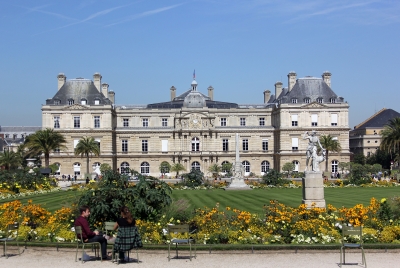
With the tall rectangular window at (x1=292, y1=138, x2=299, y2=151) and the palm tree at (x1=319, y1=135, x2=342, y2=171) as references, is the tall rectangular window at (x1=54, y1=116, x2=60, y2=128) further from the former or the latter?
the palm tree at (x1=319, y1=135, x2=342, y2=171)

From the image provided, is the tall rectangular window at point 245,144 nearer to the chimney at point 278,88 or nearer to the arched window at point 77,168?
the chimney at point 278,88

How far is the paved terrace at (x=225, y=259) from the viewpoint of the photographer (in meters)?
14.8

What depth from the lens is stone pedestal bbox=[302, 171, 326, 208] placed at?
23.7 meters

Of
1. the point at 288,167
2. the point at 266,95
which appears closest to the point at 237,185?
the point at 288,167

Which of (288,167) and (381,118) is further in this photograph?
(381,118)

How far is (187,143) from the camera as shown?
7969 cm

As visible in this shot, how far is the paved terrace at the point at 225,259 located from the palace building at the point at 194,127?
5983 centimetres

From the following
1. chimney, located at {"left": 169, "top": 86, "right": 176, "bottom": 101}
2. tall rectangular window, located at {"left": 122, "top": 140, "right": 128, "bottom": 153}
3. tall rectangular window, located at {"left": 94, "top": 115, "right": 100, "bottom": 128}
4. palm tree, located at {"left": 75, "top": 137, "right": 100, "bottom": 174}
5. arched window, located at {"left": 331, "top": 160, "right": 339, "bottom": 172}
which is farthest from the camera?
chimney, located at {"left": 169, "top": 86, "right": 176, "bottom": 101}

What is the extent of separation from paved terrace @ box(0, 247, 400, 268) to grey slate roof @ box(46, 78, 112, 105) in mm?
61681

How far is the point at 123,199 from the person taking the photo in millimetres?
18922

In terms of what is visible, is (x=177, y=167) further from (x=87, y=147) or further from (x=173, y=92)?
(x=173, y=92)

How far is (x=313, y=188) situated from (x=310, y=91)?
56.0 metres

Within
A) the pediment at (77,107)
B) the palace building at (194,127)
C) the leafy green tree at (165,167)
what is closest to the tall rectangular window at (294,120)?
the palace building at (194,127)

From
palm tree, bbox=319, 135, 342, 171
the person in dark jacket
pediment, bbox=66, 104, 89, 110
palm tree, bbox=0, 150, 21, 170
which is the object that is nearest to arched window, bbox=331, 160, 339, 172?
palm tree, bbox=319, 135, 342, 171
